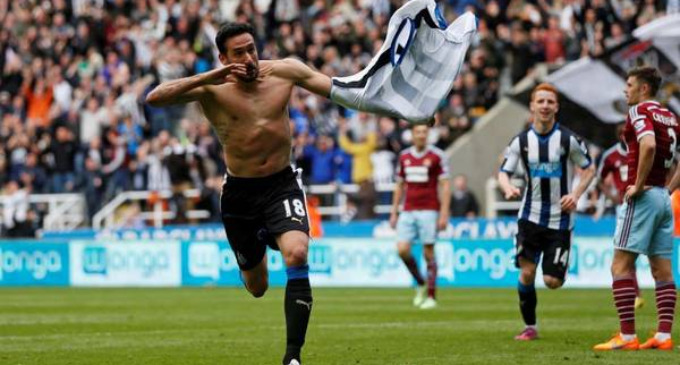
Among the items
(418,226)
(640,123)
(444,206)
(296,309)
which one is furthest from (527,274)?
(418,226)

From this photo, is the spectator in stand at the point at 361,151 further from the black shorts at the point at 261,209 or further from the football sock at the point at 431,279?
the black shorts at the point at 261,209

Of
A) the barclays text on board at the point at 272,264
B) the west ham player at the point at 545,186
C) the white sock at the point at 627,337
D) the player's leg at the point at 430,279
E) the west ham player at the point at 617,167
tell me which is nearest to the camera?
the white sock at the point at 627,337

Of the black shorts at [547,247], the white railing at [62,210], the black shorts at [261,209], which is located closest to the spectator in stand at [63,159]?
the white railing at [62,210]

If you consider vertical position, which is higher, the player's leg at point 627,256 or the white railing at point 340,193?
the white railing at point 340,193

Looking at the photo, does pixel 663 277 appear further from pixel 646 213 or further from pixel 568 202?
pixel 568 202

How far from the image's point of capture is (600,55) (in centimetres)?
2636

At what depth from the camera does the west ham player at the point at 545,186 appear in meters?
13.6

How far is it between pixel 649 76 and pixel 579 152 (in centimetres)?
192

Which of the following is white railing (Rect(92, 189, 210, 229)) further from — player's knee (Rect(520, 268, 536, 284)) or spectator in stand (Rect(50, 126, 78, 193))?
player's knee (Rect(520, 268, 536, 284))

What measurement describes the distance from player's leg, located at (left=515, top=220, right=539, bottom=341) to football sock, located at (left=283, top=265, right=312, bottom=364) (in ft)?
12.4

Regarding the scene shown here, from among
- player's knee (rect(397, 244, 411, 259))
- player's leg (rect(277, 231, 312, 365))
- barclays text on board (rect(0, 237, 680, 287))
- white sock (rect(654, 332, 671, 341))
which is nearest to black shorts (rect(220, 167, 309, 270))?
player's leg (rect(277, 231, 312, 365))

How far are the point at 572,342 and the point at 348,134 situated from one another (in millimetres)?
16672

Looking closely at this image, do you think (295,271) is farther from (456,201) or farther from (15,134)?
Result: (15,134)

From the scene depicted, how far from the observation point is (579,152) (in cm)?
1366
